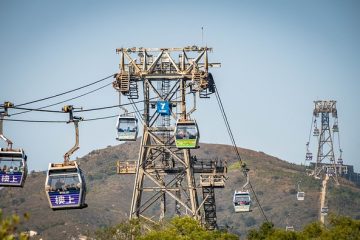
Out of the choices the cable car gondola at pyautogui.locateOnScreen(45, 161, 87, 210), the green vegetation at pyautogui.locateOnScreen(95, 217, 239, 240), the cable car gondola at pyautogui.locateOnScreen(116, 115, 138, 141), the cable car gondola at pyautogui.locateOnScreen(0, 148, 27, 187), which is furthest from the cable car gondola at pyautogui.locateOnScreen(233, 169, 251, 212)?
the cable car gondola at pyautogui.locateOnScreen(0, 148, 27, 187)

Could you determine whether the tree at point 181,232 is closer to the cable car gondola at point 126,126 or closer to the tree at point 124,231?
the tree at point 124,231

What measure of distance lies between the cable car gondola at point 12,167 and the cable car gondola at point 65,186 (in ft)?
6.30

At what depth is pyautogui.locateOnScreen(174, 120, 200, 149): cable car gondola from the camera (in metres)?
69.9

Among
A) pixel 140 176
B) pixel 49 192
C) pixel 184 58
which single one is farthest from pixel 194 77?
pixel 49 192

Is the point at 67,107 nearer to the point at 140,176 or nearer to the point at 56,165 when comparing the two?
the point at 56,165

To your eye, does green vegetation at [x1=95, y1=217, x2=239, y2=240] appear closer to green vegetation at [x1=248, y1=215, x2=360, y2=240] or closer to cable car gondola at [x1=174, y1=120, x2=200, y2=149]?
green vegetation at [x1=248, y1=215, x2=360, y2=240]

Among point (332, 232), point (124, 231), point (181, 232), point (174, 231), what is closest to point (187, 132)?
point (174, 231)

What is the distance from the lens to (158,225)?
83.1 metres

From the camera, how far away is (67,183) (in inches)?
2227

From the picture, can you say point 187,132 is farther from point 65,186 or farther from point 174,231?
point 65,186

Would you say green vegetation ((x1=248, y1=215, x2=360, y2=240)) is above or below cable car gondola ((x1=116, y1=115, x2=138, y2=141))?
below

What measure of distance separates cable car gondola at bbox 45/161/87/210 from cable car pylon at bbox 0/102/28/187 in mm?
1919

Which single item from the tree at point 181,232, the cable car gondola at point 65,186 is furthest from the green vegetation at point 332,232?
the cable car gondola at point 65,186

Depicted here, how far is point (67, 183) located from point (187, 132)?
15.1m
